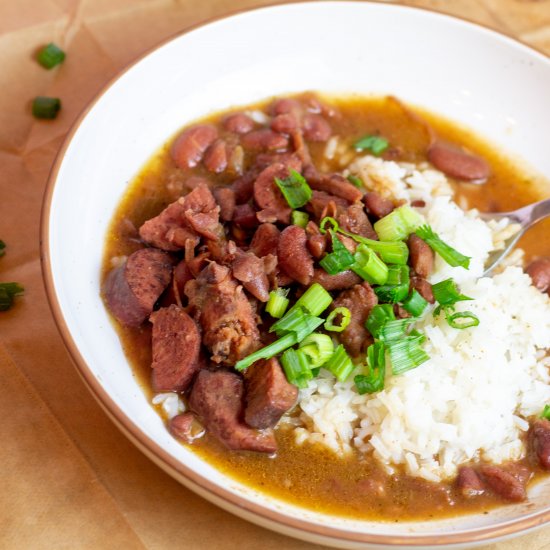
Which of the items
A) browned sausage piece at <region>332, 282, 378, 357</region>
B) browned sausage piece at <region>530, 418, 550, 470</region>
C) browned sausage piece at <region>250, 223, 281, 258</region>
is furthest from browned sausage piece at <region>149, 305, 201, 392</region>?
browned sausage piece at <region>530, 418, 550, 470</region>

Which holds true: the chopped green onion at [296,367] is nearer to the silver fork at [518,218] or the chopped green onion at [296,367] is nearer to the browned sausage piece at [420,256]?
the browned sausage piece at [420,256]

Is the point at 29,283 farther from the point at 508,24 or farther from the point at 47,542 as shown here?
the point at 508,24

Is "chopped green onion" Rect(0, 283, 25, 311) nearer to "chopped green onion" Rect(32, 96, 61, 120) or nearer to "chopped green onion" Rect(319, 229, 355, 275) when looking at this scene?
"chopped green onion" Rect(32, 96, 61, 120)

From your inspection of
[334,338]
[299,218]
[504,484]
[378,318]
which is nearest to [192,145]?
[299,218]

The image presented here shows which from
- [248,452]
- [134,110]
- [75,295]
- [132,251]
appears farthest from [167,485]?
[134,110]

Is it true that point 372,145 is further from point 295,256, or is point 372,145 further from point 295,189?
point 295,256

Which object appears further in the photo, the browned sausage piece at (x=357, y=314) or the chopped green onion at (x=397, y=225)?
the chopped green onion at (x=397, y=225)

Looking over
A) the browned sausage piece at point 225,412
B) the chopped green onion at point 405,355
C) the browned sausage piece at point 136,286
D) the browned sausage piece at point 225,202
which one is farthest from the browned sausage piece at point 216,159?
the chopped green onion at point 405,355
